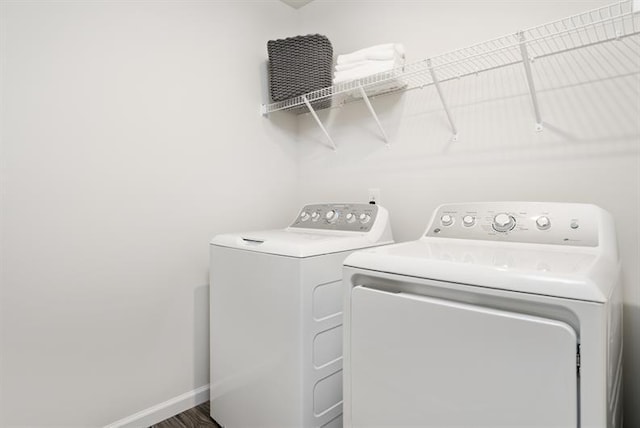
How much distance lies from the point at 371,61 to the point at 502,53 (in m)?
0.58

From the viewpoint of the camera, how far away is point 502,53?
152 cm

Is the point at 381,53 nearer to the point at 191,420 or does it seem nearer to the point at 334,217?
the point at 334,217

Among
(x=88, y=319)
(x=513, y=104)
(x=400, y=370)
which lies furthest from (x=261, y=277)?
(x=513, y=104)

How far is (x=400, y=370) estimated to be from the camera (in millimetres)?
947

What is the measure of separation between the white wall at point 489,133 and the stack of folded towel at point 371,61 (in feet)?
0.58

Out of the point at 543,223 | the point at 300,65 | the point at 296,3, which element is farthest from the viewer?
the point at 296,3

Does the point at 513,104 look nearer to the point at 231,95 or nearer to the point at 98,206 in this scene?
the point at 231,95

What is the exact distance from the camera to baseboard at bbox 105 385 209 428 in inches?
64.2

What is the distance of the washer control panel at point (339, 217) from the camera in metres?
1.71

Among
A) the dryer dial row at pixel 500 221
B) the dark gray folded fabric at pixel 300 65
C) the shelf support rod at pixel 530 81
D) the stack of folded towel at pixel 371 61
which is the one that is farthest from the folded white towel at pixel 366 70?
the dryer dial row at pixel 500 221

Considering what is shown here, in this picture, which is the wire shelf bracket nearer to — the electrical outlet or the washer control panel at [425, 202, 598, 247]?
the electrical outlet

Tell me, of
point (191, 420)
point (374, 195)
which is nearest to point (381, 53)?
point (374, 195)

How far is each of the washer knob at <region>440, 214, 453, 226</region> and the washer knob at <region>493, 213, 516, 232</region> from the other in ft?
0.54

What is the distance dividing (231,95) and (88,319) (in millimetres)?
1345
